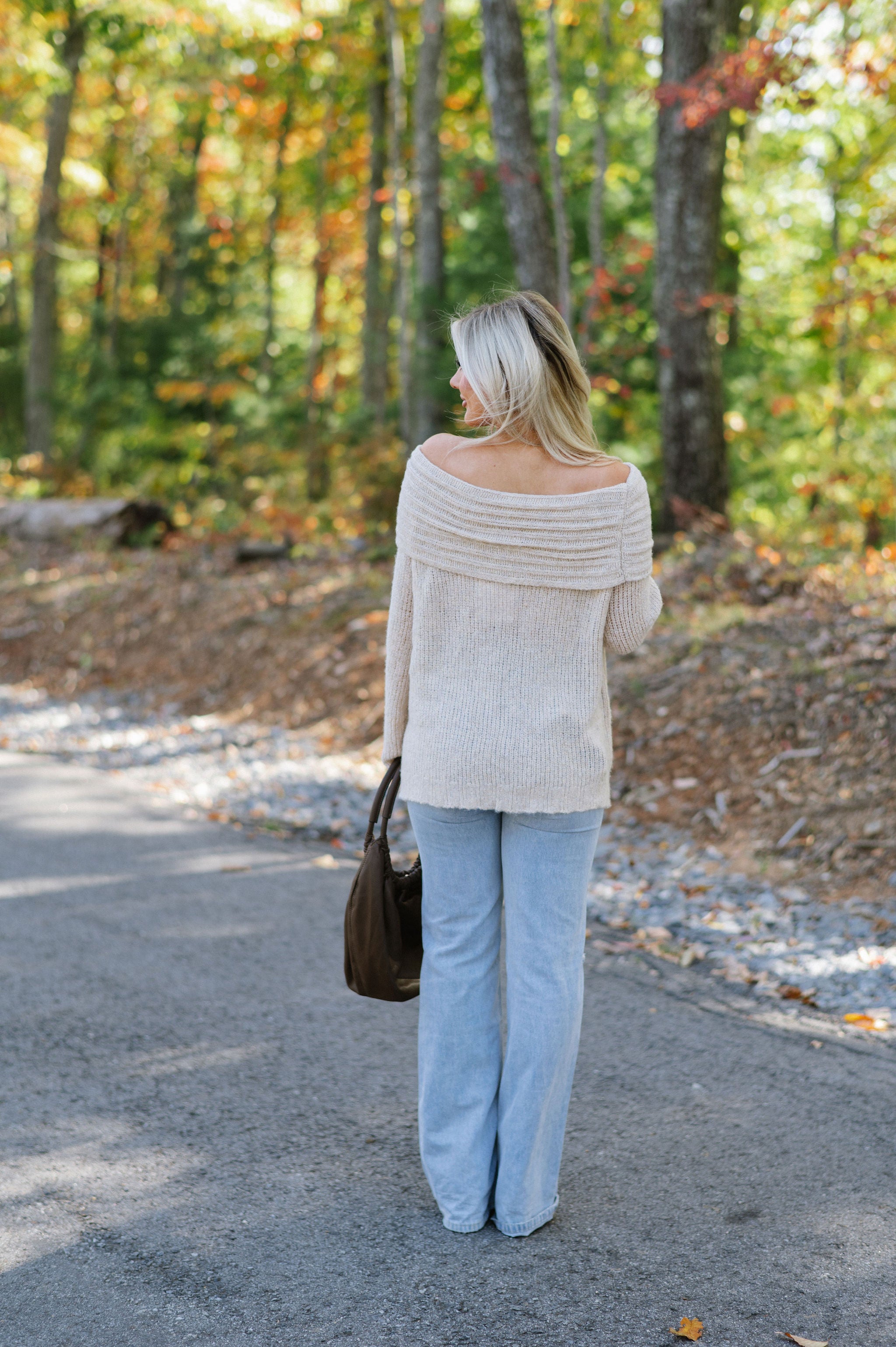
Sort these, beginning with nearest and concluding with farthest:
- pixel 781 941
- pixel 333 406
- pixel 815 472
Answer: pixel 781 941, pixel 815 472, pixel 333 406

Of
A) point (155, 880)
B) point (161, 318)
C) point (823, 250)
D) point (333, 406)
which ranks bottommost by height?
point (155, 880)

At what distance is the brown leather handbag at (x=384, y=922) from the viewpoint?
285cm

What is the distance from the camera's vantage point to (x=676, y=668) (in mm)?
7379

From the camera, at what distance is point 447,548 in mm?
2660

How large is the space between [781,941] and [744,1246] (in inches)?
82.5

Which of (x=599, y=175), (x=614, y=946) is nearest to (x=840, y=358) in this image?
(x=599, y=175)

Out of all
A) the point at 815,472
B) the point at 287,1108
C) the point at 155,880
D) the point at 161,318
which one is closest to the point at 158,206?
the point at 161,318

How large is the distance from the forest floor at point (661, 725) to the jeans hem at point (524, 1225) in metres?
1.75

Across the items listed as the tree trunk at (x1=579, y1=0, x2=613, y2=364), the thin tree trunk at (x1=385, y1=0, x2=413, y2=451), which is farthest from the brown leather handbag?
the thin tree trunk at (x1=385, y1=0, x2=413, y2=451)

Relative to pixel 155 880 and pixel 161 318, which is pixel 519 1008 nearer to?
pixel 155 880

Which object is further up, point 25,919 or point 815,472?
point 815,472

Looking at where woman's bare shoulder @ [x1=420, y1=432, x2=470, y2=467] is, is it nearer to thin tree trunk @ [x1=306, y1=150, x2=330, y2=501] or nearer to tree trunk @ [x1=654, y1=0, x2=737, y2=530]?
tree trunk @ [x1=654, y1=0, x2=737, y2=530]

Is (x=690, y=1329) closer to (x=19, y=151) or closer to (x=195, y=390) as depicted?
(x=195, y=390)

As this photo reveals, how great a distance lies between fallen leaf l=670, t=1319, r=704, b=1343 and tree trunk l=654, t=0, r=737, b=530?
8336mm
